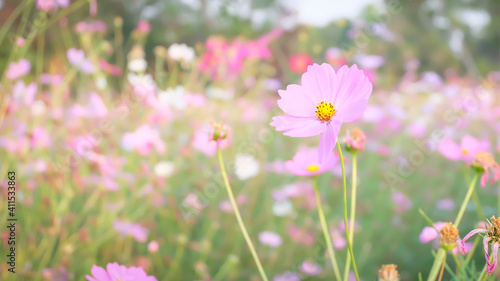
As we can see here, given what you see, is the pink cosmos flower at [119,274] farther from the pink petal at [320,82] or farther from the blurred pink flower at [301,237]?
the blurred pink flower at [301,237]

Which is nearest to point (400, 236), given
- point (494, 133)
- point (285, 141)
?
point (285, 141)

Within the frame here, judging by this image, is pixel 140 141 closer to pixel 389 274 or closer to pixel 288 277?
pixel 288 277

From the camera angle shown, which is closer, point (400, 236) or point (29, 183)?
point (29, 183)

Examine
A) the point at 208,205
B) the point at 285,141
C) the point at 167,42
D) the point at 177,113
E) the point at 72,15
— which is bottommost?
the point at 208,205

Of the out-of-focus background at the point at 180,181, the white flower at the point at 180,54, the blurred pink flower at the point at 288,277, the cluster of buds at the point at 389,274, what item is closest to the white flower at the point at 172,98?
the out-of-focus background at the point at 180,181

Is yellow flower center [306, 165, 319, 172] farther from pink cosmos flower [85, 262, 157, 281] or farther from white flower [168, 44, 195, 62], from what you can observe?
white flower [168, 44, 195, 62]

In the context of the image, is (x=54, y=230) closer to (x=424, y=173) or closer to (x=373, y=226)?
(x=373, y=226)

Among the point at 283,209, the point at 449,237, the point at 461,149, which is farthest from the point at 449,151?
the point at 283,209

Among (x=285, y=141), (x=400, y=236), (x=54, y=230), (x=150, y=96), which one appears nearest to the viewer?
(x=54, y=230)

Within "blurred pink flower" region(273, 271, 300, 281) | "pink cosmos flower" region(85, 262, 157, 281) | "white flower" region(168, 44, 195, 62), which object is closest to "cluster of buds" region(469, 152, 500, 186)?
"pink cosmos flower" region(85, 262, 157, 281)
